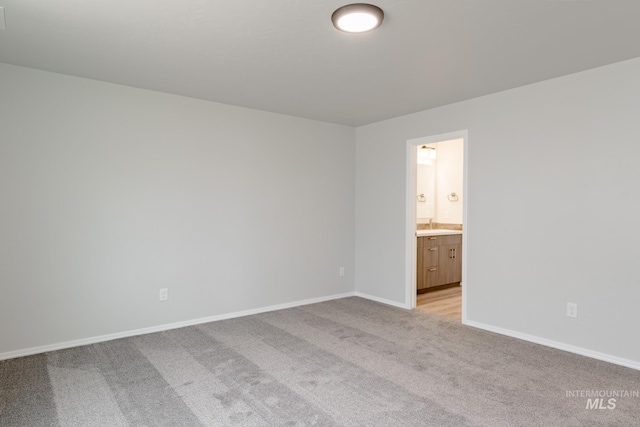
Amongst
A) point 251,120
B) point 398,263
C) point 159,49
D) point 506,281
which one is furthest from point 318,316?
point 159,49

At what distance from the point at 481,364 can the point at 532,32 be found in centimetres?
238

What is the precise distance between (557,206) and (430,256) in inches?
88.9

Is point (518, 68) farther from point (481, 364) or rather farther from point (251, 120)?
point (251, 120)

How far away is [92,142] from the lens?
11.2ft

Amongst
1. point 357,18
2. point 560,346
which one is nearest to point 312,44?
point 357,18

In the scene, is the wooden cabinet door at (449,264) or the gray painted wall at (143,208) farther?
the wooden cabinet door at (449,264)

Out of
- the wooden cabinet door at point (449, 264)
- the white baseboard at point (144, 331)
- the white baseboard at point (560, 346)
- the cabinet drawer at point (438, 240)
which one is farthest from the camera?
the wooden cabinet door at point (449, 264)

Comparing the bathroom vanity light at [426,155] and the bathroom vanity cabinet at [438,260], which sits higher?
the bathroom vanity light at [426,155]

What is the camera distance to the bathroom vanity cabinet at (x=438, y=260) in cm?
530

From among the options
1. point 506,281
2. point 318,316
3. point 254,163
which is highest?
point 254,163

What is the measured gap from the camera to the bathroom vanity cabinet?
5301 millimetres

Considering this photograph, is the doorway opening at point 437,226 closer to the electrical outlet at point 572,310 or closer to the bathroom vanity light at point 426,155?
the bathroom vanity light at point 426,155

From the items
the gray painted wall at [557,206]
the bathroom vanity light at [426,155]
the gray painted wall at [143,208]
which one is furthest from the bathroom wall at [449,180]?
the gray painted wall at [143,208]

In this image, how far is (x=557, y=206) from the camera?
→ 3.31 m
